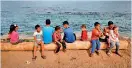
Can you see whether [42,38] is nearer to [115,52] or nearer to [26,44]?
[26,44]

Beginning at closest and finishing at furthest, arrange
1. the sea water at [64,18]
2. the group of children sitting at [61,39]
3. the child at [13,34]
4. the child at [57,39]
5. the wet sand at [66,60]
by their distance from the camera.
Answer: the wet sand at [66,60], the group of children sitting at [61,39], the child at [57,39], the child at [13,34], the sea water at [64,18]

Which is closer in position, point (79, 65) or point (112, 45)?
point (79, 65)

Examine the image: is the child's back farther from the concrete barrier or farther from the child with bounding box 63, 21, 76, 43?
the child with bounding box 63, 21, 76, 43

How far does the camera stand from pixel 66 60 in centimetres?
985

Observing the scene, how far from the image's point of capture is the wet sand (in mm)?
9477

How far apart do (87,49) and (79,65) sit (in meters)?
1.34

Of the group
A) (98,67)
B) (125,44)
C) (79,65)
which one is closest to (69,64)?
(79,65)

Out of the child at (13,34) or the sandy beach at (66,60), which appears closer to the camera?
the sandy beach at (66,60)

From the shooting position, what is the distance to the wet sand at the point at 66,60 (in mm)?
9477

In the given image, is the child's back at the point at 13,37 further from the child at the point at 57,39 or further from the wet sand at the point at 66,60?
the child at the point at 57,39

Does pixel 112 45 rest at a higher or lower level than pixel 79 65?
higher

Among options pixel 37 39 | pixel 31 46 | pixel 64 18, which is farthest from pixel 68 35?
pixel 64 18

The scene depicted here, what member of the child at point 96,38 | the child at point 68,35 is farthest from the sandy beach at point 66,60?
the child at point 68,35

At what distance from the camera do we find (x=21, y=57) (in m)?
10.0
